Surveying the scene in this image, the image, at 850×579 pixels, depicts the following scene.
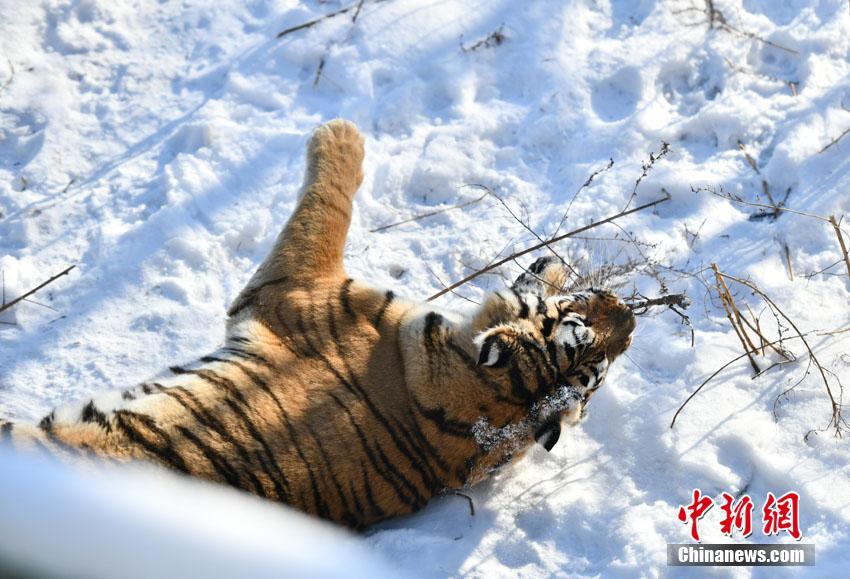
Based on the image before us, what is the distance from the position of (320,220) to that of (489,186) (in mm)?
905

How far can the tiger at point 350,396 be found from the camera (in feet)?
8.14

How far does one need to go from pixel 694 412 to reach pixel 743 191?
3.86 feet

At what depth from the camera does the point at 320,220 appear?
10.5 feet

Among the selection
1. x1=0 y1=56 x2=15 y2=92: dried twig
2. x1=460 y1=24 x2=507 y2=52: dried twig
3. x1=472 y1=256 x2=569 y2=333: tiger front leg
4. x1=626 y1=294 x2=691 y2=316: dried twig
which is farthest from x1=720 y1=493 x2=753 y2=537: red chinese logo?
x1=0 y1=56 x2=15 y2=92: dried twig

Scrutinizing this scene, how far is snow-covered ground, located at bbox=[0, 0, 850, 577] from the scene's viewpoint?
2.76 meters

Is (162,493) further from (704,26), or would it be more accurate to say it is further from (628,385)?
(704,26)

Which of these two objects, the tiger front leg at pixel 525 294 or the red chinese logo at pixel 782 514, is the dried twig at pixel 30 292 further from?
the red chinese logo at pixel 782 514

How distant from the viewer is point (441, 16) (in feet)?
13.9

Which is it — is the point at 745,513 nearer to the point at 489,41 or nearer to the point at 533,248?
the point at 533,248

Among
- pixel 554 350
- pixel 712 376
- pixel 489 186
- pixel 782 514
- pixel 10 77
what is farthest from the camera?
pixel 10 77

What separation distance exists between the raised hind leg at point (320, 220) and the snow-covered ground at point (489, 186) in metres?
0.30

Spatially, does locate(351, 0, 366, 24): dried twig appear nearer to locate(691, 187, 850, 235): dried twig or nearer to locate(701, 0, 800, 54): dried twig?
locate(701, 0, 800, 54): dried twig

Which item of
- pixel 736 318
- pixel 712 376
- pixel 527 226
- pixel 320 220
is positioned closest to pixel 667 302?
pixel 736 318

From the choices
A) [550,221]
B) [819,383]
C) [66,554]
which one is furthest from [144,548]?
[550,221]
